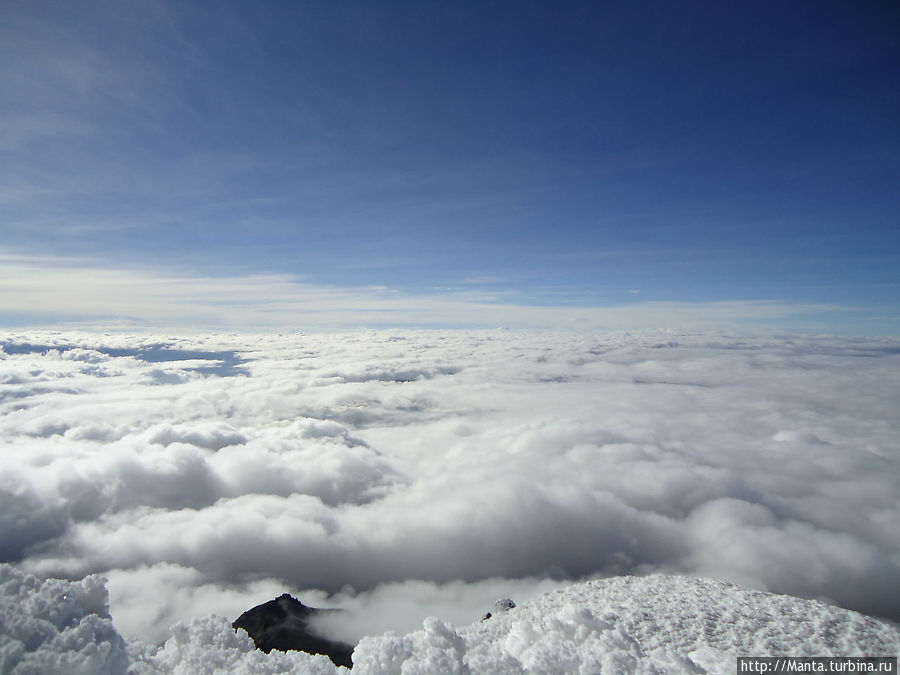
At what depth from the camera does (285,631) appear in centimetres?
11581

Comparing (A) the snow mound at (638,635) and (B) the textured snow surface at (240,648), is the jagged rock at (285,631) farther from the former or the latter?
(B) the textured snow surface at (240,648)

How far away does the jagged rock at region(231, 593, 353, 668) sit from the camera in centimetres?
11169

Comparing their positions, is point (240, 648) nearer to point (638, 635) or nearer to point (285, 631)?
point (638, 635)

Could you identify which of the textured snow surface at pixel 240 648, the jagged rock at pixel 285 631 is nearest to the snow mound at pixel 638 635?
the textured snow surface at pixel 240 648

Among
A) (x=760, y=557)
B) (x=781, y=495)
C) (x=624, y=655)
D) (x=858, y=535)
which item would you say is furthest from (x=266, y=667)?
(x=781, y=495)

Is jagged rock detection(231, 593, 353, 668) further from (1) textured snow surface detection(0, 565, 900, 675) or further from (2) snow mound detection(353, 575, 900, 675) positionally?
(1) textured snow surface detection(0, 565, 900, 675)

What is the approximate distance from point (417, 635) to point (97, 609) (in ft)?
37.9

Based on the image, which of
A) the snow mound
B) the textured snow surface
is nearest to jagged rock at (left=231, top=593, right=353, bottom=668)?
the snow mound

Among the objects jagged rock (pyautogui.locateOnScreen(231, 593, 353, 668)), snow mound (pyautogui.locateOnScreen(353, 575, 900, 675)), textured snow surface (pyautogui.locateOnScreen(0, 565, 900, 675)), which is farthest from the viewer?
jagged rock (pyautogui.locateOnScreen(231, 593, 353, 668))

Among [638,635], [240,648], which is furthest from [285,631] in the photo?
[240,648]

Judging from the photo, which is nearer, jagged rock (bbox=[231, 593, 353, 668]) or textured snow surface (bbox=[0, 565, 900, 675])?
textured snow surface (bbox=[0, 565, 900, 675])

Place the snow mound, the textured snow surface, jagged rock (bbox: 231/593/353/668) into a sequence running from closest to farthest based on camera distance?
the textured snow surface
the snow mound
jagged rock (bbox: 231/593/353/668)

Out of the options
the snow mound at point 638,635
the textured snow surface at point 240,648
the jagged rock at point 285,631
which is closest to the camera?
the textured snow surface at point 240,648

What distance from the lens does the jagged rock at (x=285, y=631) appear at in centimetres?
11169
